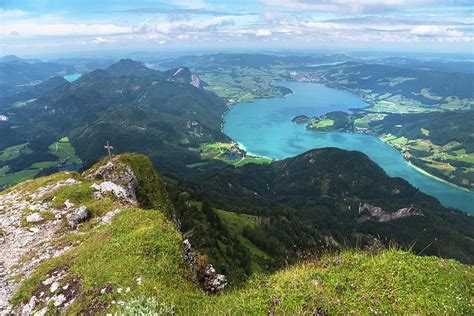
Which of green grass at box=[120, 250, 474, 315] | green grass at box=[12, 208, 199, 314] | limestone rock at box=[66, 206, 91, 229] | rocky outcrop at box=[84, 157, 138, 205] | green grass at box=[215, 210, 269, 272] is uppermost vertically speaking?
green grass at box=[120, 250, 474, 315]

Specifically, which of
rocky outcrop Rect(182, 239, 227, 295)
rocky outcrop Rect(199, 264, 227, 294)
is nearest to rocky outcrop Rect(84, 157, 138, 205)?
rocky outcrop Rect(182, 239, 227, 295)

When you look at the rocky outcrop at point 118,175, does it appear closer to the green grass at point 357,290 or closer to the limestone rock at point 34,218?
the limestone rock at point 34,218

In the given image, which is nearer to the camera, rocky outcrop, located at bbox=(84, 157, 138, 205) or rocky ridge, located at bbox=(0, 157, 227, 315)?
rocky ridge, located at bbox=(0, 157, 227, 315)

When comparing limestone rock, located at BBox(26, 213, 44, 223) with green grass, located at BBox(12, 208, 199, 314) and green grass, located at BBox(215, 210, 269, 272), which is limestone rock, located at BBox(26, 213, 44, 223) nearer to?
green grass, located at BBox(12, 208, 199, 314)

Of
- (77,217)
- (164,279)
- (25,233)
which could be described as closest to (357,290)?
(164,279)

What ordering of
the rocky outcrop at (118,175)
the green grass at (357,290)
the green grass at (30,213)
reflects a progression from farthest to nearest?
1. the rocky outcrop at (118,175)
2. the green grass at (30,213)
3. the green grass at (357,290)

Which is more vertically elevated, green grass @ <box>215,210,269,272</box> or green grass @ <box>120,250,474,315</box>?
green grass @ <box>120,250,474,315</box>

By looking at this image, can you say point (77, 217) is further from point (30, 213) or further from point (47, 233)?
point (30, 213)

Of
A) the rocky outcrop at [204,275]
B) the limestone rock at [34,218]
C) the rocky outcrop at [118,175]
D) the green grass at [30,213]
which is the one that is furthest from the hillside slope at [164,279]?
the rocky outcrop at [118,175]
